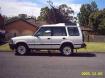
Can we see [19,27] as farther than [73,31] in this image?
Yes

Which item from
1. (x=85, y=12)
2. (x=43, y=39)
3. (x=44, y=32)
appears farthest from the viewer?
(x=85, y=12)

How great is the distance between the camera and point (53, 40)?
18.8 m

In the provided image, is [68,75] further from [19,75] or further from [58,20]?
[58,20]

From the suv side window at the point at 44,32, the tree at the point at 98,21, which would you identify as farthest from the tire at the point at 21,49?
the tree at the point at 98,21

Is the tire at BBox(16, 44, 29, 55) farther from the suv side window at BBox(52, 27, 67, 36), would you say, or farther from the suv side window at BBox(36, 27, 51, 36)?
the suv side window at BBox(52, 27, 67, 36)

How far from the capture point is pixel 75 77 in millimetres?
10219

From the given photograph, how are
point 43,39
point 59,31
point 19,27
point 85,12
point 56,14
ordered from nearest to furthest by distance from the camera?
point 43,39
point 59,31
point 19,27
point 56,14
point 85,12

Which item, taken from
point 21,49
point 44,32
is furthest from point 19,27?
point 44,32

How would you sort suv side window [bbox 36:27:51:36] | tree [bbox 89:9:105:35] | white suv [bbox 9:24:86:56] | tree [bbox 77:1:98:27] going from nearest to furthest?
white suv [bbox 9:24:86:56], suv side window [bbox 36:27:51:36], tree [bbox 89:9:105:35], tree [bbox 77:1:98:27]

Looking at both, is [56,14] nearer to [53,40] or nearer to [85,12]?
[85,12]

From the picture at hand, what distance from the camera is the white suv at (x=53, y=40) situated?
18734mm

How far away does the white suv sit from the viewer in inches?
738

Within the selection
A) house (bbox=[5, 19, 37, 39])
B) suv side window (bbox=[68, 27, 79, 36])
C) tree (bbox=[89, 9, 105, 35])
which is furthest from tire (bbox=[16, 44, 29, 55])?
tree (bbox=[89, 9, 105, 35])

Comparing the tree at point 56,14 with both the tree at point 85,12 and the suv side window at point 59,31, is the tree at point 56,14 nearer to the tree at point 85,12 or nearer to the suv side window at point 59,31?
the tree at point 85,12
